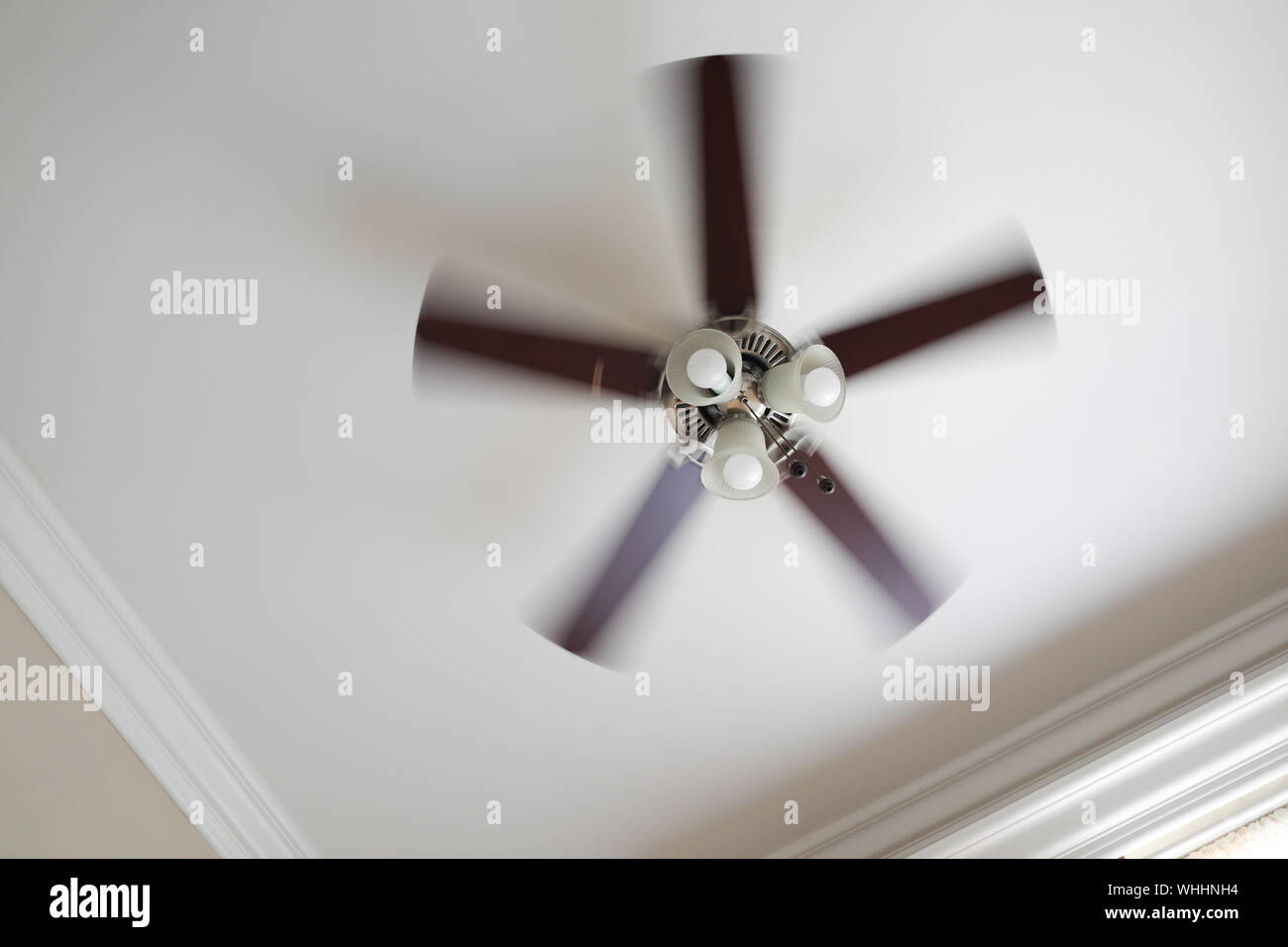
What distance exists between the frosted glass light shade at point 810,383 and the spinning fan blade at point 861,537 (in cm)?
14

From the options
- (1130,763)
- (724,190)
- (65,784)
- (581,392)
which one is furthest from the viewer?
(65,784)

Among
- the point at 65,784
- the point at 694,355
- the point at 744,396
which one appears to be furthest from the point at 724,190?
the point at 65,784

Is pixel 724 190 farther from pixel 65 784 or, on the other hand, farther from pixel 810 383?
pixel 65 784

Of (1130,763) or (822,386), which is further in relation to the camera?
(1130,763)

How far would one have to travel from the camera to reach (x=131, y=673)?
2205 mm

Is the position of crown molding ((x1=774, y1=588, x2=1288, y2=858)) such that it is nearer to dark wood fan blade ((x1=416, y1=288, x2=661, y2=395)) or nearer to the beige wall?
dark wood fan blade ((x1=416, y1=288, x2=661, y2=395))

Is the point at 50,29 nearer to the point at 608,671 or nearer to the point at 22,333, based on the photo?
the point at 22,333

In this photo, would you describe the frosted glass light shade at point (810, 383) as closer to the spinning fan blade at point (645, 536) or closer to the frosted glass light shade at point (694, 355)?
the frosted glass light shade at point (694, 355)

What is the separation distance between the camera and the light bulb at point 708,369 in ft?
4.16

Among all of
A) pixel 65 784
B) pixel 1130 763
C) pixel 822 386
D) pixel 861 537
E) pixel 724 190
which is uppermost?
pixel 724 190

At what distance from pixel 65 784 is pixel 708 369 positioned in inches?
72.6

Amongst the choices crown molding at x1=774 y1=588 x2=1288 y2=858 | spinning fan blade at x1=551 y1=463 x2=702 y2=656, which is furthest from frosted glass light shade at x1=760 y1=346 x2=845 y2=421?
crown molding at x1=774 y1=588 x2=1288 y2=858

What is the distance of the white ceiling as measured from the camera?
5.45ft

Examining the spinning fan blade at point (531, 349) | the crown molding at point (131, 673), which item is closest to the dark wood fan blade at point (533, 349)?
the spinning fan blade at point (531, 349)
